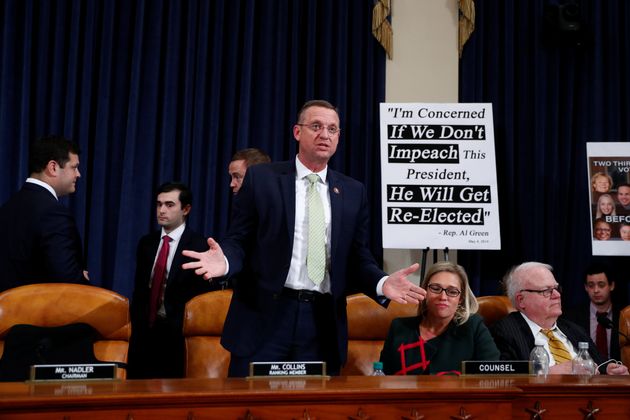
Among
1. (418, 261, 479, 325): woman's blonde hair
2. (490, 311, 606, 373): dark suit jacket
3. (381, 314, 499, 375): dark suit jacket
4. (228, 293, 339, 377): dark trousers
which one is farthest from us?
(490, 311, 606, 373): dark suit jacket

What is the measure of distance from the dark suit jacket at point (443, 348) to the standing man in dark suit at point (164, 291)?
52.8 inches

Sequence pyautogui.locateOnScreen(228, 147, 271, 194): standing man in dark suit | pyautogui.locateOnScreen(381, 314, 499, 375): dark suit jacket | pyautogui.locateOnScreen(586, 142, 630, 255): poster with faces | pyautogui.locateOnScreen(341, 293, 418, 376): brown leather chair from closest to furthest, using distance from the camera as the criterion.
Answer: pyautogui.locateOnScreen(381, 314, 499, 375): dark suit jacket, pyautogui.locateOnScreen(341, 293, 418, 376): brown leather chair, pyautogui.locateOnScreen(228, 147, 271, 194): standing man in dark suit, pyautogui.locateOnScreen(586, 142, 630, 255): poster with faces

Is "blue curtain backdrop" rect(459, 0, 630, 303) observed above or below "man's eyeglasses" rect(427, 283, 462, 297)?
above

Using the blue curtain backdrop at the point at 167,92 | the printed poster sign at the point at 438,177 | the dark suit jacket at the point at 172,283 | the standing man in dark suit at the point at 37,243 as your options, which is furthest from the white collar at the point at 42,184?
the printed poster sign at the point at 438,177

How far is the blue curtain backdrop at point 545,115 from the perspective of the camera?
18.3 ft

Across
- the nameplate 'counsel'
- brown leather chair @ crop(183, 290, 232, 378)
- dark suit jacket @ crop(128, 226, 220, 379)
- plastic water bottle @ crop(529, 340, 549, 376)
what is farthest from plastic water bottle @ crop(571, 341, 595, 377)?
dark suit jacket @ crop(128, 226, 220, 379)

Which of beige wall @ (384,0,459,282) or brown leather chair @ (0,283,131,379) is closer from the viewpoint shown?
brown leather chair @ (0,283,131,379)

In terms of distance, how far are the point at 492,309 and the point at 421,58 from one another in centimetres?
231

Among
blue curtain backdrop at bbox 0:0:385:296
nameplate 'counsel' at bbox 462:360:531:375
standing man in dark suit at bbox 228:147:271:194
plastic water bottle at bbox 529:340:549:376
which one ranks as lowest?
plastic water bottle at bbox 529:340:549:376

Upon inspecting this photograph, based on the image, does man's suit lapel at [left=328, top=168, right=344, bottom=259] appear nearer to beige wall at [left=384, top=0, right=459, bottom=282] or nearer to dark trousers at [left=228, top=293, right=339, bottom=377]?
dark trousers at [left=228, top=293, right=339, bottom=377]

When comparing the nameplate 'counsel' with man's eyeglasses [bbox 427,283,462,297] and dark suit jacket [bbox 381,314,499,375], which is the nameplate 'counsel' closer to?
dark suit jacket [bbox 381,314,499,375]

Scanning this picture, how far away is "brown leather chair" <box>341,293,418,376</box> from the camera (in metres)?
3.57

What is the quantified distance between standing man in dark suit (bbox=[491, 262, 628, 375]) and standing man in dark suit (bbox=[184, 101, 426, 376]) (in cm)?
94

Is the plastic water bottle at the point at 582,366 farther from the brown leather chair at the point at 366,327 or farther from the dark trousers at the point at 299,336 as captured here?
the dark trousers at the point at 299,336
